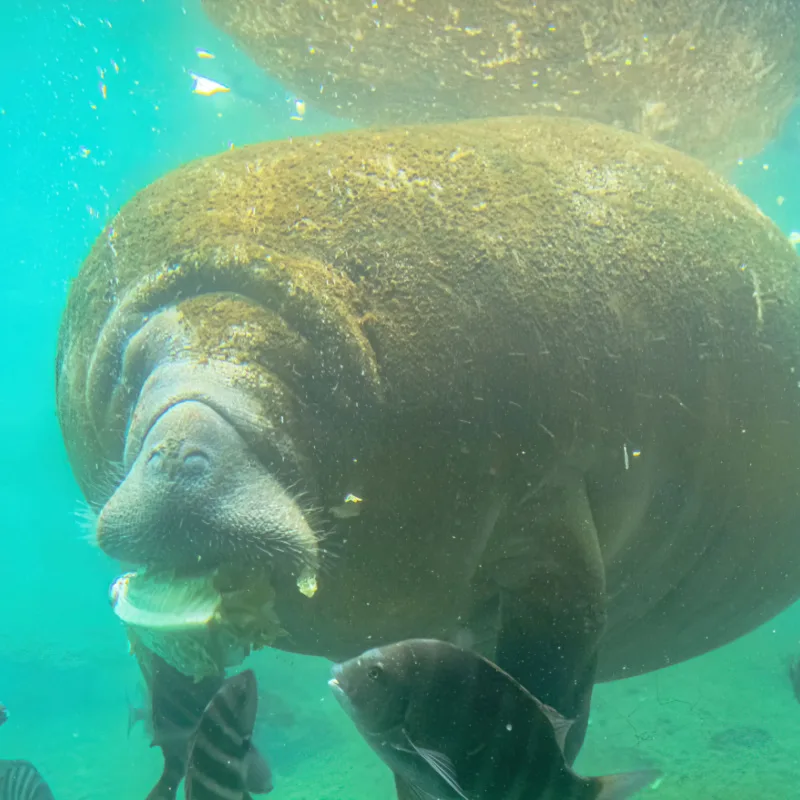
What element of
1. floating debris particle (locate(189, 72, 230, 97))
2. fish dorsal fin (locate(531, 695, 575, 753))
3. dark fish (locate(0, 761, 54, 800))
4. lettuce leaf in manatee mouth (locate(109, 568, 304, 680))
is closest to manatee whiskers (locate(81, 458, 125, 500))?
lettuce leaf in manatee mouth (locate(109, 568, 304, 680))

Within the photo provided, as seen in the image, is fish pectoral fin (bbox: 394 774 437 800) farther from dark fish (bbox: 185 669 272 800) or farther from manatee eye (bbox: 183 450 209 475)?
manatee eye (bbox: 183 450 209 475)

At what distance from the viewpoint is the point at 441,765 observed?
6.59ft

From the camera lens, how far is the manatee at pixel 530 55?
680 cm

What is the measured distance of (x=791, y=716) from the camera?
449 inches

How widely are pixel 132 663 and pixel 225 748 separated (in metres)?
30.2

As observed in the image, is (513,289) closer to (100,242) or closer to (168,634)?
(168,634)

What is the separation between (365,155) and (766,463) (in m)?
2.28

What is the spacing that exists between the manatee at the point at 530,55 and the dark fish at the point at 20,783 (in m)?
7.37

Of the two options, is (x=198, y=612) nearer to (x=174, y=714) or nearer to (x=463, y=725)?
(x=463, y=725)

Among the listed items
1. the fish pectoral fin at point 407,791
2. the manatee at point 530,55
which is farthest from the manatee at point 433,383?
the manatee at point 530,55

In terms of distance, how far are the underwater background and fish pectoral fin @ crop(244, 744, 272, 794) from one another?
3.55ft

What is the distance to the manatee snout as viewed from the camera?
213cm

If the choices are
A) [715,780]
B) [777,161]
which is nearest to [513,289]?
[715,780]

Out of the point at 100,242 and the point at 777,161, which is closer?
the point at 100,242
